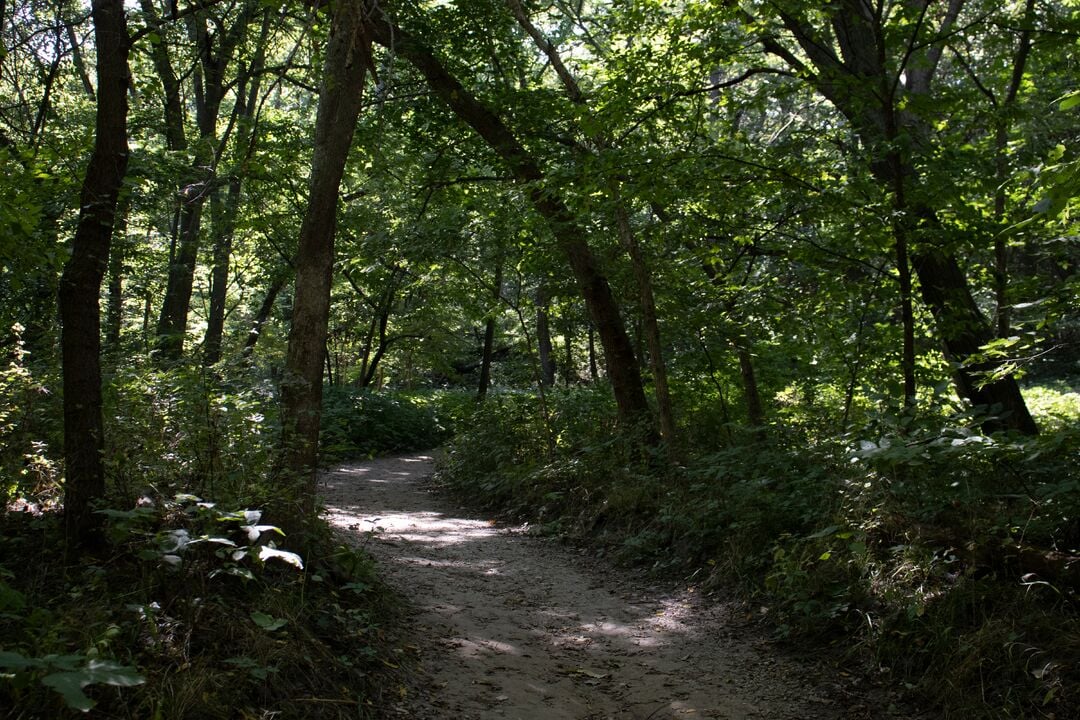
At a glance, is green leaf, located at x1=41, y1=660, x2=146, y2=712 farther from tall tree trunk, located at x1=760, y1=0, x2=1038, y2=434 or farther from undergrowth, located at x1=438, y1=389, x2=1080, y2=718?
tall tree trunk, located at x1=760, y1=0, x2=1038, y2=434

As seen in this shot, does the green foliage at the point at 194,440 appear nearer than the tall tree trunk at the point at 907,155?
Yes

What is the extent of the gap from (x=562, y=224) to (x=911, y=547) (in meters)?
5.64

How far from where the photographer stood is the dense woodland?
12.7ft

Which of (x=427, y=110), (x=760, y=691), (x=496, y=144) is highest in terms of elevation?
(x=427, y=110)

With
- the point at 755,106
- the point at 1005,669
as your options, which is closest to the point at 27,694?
the point at 1005,669

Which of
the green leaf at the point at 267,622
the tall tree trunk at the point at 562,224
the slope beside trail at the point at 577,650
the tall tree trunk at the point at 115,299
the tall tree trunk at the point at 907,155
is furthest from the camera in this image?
the tall tree trunk at the point at 562,224

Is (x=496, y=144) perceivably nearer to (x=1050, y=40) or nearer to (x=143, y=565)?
(x=1050, y=40)

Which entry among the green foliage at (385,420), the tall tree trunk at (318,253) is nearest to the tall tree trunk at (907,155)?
the tall tree trunk at (318,253)

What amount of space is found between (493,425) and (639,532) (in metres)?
5.52

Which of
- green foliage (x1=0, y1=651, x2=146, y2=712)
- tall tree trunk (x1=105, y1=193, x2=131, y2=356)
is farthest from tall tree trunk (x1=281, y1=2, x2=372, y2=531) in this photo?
tall tree trunk (x1=105, y1=193, x2=131, y2=356)

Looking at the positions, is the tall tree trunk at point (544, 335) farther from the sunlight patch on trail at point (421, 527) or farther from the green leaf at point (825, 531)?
the green leaf at point (825, 531)

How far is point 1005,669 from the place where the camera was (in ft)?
12.6

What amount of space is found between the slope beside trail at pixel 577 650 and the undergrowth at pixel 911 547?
0.32 m

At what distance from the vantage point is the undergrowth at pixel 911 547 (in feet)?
12.9
